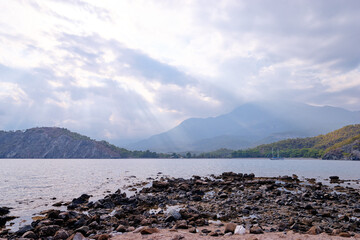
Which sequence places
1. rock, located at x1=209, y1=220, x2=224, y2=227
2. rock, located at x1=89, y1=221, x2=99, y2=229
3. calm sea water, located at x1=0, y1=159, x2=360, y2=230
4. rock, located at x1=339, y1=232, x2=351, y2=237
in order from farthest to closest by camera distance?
calm sea water, located at x1=0, y1=159, x2=360, y2=230
rock, located at x1=209, y1=220, x2=224, y2=227
rock, located at x1=89, y1=221, x2=99, y2=229
rock, located at x1=339, y1=232, x2=351, y2=237

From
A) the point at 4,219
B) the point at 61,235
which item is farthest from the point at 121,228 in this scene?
the point at 4,219

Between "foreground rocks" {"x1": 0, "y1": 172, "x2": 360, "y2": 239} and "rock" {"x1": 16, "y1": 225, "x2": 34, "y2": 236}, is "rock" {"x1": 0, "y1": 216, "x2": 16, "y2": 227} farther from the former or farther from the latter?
"rock" {"x1": 16, "y1": 225, "x2": 34, "y2": 236}

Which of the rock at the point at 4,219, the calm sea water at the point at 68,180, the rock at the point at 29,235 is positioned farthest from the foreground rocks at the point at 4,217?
the rock at the point at 29,235

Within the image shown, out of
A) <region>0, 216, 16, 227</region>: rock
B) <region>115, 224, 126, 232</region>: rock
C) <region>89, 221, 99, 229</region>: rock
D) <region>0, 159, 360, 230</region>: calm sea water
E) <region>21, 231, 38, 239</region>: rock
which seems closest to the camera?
<region>21, 231, 38, 239</region>: rock

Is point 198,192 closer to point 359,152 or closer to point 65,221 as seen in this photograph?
point 65,221

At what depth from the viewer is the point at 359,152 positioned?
648 feet

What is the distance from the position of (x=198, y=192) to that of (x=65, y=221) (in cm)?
1909

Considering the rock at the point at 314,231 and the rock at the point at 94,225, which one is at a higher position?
the rock at the point at 314,231

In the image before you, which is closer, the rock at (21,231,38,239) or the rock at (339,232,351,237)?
the rock at (339,232,351,237)

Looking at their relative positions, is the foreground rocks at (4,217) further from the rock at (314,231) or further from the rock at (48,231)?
the rock at (314,231)

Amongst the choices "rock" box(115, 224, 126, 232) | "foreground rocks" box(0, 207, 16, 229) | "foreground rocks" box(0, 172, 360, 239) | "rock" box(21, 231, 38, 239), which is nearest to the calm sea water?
"foreground rocks" box(0, 207, 16, 229)

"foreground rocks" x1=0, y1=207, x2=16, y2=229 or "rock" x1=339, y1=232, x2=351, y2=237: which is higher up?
"rock" x1=339, y1=232, x2=351, y2=237

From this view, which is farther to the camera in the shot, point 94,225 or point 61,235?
point 94,225

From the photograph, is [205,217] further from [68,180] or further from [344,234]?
[68,180]
